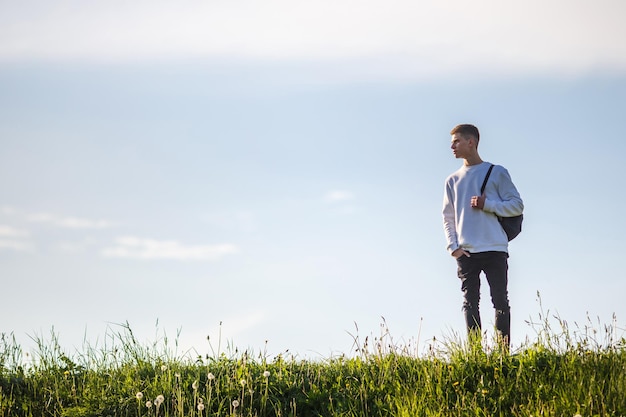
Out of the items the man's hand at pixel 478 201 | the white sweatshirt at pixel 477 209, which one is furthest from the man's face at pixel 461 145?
the man's hand at pixel 478 201

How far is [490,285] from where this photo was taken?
8438mm

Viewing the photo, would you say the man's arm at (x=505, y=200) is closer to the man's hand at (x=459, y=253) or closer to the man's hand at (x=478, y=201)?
the man's hand at (x=478, y=201)

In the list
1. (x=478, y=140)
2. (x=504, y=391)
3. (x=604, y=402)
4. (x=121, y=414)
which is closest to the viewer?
(x=604, y=402)

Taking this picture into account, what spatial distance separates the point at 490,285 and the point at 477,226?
2.23ft

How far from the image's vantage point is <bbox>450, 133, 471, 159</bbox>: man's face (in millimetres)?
8859

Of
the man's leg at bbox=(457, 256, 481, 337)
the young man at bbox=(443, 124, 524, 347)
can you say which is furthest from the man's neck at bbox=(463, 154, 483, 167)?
the man's leg at bbox=(457, 256, 481, 337)

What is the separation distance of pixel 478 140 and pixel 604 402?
3.66m

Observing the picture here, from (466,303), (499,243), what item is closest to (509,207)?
(499,243)

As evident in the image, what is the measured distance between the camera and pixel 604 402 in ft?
20.6

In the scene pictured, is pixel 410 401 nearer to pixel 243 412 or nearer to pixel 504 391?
pixel 504 391

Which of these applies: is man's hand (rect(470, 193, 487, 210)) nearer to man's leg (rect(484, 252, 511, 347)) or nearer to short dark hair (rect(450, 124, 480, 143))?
man's leg (rect(484, 252, 511, 347))

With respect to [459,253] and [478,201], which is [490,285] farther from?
[478,201]

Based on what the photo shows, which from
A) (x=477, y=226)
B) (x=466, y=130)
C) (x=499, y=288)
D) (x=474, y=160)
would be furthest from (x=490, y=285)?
(x=466, y=130)

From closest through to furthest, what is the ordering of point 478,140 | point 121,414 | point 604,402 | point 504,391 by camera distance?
point 604,402 < point 504,391 < point 121,414 < point 478,140
